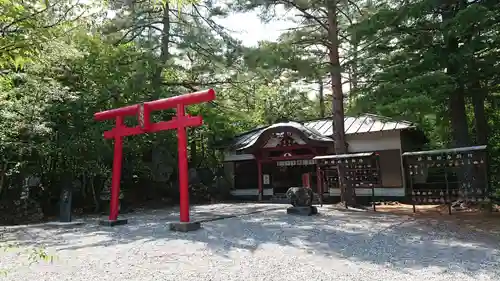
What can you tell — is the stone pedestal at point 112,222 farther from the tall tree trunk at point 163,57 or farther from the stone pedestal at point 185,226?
the tall tree trunk at point 163,57

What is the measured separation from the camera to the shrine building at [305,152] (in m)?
13.4

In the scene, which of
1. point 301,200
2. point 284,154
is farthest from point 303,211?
point 284,154

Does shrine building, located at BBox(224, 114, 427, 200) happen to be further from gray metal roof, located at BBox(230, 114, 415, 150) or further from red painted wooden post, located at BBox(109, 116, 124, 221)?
red painted wooden post, located at BBox(109, 116, 124, 221)

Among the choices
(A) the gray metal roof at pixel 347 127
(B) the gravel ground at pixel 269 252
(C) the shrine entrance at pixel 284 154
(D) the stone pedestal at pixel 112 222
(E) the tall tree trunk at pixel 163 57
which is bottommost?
(B) the gravel ground at pixel 269 252

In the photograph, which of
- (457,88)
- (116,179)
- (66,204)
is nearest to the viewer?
(457,88)

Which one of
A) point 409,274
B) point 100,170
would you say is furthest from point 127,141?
point 409,274

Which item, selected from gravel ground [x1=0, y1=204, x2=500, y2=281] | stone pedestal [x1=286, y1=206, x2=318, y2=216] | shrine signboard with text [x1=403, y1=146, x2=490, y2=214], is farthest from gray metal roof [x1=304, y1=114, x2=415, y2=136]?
gravel ground [x1=0, y1=204, x2=500, y2=281]

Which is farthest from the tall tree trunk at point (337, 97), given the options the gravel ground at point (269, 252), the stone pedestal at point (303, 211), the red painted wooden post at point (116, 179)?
the red painted wooden post at point (116, 179)

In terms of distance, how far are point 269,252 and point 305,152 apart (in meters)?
9.32

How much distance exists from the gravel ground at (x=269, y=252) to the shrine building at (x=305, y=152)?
517 cm

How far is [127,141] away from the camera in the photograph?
12.7 metres

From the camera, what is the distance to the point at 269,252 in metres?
5.77

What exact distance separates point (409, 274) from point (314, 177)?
11554 mm

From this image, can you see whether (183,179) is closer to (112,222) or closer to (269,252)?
(112,222)
